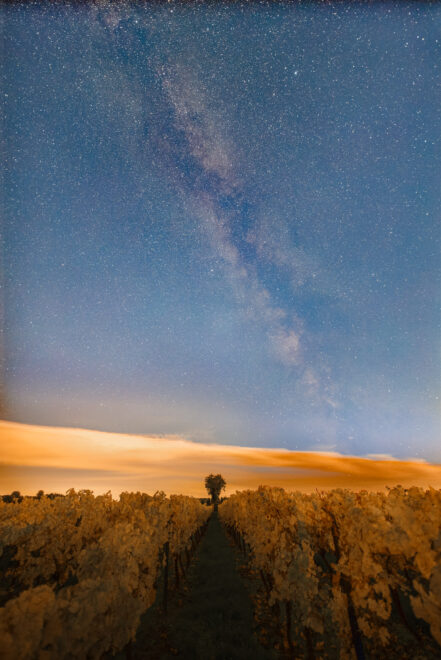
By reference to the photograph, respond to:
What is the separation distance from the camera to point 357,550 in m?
12.2

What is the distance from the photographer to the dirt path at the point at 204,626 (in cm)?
1342

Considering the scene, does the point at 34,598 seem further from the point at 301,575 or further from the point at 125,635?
the point at 301,575

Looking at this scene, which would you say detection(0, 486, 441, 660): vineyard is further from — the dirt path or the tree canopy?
the tree canopy

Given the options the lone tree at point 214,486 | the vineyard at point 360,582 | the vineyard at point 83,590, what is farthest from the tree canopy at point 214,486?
the vineyard at point 360,582

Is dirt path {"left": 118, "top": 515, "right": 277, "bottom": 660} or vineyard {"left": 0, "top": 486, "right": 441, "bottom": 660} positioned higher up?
vineyard {"left": 0, "top": 486, "right": 441, "bottom": 660}

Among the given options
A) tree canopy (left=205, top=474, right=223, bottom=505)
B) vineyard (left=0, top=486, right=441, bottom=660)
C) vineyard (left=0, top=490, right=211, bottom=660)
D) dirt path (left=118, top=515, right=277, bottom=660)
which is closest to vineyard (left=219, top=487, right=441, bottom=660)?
vineyard (left=0, top=486, right=441, bottom=660)

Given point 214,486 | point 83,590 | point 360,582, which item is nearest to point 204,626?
point 360,582

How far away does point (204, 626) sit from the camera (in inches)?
623

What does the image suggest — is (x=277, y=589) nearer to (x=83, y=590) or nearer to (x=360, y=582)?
(x=360, y=582)

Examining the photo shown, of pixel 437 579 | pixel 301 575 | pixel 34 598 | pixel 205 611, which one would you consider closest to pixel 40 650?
pixel 34 598

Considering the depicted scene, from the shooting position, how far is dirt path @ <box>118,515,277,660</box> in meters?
13.4

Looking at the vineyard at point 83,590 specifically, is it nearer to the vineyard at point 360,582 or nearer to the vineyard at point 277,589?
the vineyard at point 277,589

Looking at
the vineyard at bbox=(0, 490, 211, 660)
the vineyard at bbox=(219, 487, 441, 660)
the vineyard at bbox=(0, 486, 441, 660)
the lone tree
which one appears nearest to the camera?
the vineyard at bbox=(0, 490, 211, 660)

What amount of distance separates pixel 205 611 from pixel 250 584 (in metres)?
6.16
